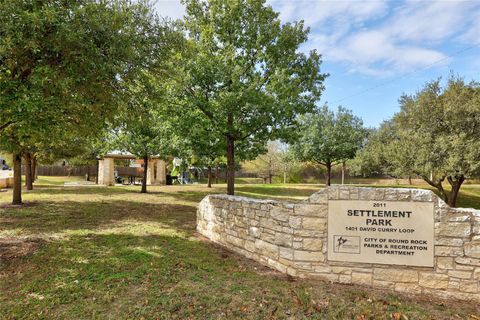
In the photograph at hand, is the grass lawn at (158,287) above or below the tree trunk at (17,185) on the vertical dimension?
below

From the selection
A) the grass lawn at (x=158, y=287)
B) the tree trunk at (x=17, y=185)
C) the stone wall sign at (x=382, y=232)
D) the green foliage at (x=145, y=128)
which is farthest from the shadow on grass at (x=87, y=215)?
the stone wall sign at (x=382, y=232)

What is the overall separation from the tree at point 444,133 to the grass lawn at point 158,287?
1304 centimetres

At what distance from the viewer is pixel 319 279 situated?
4.95 metres

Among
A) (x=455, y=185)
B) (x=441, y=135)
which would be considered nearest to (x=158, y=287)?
(x=441, y=135)

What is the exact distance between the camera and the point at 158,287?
4.49 meters

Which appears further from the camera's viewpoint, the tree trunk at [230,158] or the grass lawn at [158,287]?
the tree trunk at [230,158]

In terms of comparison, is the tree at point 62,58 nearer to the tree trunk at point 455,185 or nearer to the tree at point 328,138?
the tree trunk at point 455,185

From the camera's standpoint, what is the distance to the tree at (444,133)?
48.0 feet

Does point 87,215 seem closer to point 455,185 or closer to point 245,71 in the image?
point 245,71

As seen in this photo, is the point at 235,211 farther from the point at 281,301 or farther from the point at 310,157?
the point at 310,157

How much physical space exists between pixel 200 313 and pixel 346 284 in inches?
98.4

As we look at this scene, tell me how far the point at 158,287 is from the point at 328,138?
77.4ft

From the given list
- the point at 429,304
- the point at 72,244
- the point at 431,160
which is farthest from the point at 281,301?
the point at 431,160

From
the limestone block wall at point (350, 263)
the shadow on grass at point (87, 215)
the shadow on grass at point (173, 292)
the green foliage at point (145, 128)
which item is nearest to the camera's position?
the shadow on grass at point (173, 292)
